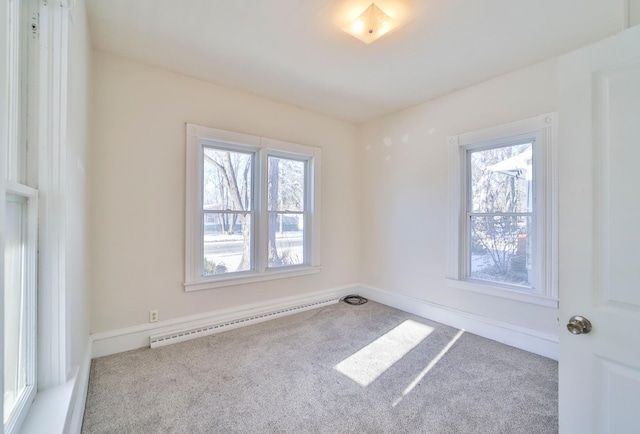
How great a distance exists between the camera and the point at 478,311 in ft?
9.75

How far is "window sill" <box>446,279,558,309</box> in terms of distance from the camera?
8.25ft

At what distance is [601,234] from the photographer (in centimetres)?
110

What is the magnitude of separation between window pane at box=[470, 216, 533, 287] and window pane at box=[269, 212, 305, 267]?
2028mm

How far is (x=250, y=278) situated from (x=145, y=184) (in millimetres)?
1411

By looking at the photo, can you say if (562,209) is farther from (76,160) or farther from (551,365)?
(76,160)

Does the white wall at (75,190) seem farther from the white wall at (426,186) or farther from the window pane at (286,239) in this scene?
the white wall at (426,186)

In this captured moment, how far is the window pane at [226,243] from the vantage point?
304 centimetres

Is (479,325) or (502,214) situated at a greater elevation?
(502,214)

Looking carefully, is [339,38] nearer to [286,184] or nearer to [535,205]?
[286,184]

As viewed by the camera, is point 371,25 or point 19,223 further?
point 371,25

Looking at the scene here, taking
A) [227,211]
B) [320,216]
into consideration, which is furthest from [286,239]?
[227,211]

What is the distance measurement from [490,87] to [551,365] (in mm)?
2564

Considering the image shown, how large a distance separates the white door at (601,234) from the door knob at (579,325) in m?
0.02

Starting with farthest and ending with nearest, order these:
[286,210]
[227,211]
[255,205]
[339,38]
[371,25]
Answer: [286,210] → [255,205] → [227,211] → [339,38] → [371,25]
